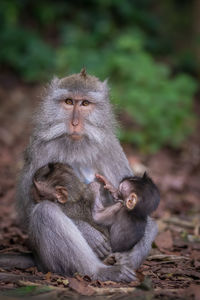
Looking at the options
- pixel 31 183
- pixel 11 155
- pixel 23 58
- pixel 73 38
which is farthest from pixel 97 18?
pixel 31 183

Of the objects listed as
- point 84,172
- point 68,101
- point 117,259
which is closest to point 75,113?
point 68,101

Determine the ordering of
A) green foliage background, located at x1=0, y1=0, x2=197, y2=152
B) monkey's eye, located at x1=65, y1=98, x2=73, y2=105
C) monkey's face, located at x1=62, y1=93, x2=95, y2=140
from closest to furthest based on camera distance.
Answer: monkey's face, located at x1=62, y1=93, x2=95, y2=140
monkey's eye, located at x1=65, y1=98, x2=73, y2=105
green foliage background, located at x1=0, y1=0, x2=197, y2=152

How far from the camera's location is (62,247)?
532cm

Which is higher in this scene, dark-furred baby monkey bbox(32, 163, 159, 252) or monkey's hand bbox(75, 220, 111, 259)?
dark-furred baby monkey bbox(32, 163, 159, 252)

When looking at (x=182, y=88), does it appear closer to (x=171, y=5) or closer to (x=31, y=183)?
(x=171, y=5)

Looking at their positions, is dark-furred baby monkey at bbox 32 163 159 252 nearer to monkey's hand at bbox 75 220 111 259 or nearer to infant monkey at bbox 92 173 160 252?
infant monkey at bbox 92 173 160 252

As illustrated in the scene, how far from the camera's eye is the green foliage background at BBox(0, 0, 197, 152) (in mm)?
13242

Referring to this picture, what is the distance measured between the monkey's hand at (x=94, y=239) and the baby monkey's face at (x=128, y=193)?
47 cm

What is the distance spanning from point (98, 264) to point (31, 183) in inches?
48.8

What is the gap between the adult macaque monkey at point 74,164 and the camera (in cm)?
536

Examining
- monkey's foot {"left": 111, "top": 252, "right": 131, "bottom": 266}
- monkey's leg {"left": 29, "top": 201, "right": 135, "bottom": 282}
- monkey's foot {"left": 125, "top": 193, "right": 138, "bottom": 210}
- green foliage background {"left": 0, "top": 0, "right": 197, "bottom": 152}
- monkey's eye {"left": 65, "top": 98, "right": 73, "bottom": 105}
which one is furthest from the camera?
green foliage background {"left": 0, "top": 0, "right": 197, "bottom": 152}

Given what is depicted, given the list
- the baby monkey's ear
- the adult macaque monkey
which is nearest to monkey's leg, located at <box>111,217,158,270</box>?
the adult macaque monkey

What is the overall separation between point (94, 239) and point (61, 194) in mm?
634

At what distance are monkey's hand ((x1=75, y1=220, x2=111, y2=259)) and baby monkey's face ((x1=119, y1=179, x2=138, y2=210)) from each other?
471 mm
